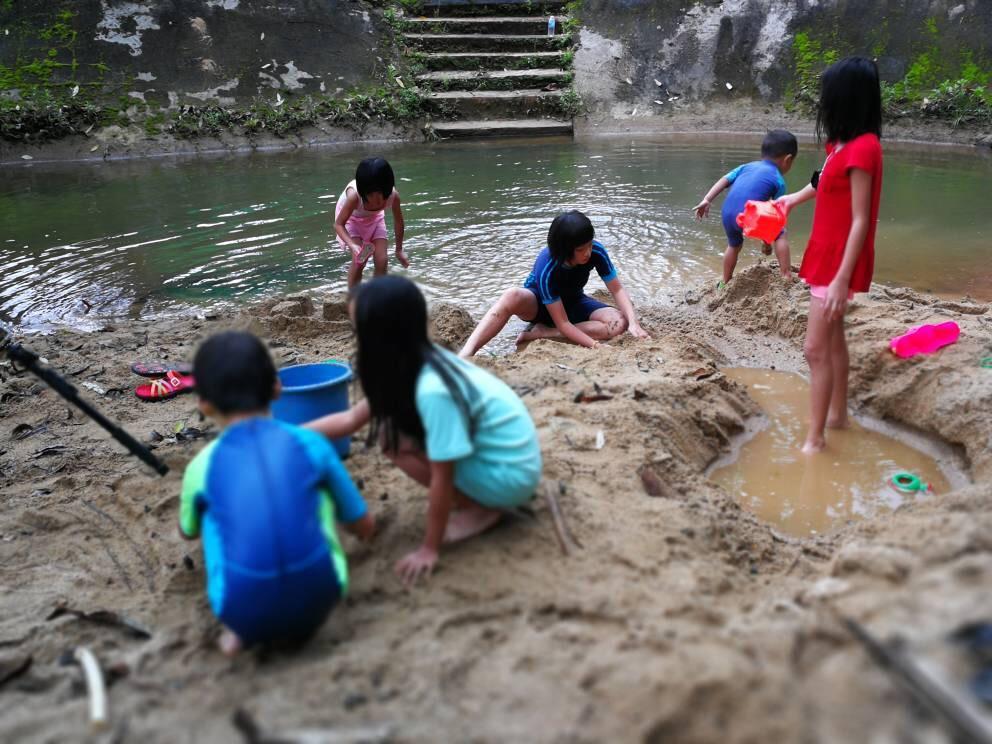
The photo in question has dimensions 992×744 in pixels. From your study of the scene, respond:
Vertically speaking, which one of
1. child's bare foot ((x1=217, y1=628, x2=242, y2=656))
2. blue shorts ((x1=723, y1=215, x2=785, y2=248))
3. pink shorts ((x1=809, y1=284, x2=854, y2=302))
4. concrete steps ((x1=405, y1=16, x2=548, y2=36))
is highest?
concrete steps ((x1=405, y1=16, x2=548, y2=36))

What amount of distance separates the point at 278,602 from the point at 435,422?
69 centimetres

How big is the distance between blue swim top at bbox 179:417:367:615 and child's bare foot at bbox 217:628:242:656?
123 mm

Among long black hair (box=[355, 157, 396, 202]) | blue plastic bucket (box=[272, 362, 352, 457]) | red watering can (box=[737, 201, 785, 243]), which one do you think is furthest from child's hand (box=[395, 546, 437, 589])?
red watering can (box=[737, 201, 785, 243])

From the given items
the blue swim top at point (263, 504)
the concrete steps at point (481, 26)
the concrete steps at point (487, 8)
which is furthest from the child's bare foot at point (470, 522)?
the concrete steps at point (487, 8)

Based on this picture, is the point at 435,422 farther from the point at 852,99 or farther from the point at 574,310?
the point at 574,310

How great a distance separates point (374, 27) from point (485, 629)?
1516 cm

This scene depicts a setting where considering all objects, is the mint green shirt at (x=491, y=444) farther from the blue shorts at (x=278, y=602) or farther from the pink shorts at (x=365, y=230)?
the pink shorts at (x=365, y=230)

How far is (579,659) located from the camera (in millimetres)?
1925

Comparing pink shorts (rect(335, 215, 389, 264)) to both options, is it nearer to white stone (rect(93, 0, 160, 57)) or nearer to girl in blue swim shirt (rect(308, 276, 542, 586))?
girl in blue swim shirt (rect(308, 276, 542, 586))

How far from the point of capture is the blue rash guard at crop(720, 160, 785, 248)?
5932 mm

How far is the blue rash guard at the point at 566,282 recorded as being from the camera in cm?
480

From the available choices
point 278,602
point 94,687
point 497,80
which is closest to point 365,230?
point 278,602

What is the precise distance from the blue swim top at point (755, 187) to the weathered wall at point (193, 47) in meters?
10.1

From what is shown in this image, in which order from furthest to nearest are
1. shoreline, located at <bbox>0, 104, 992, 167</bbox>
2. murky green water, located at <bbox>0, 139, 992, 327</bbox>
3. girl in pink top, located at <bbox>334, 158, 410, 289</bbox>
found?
shoreline, located at <bbox>0, 104, 992, 167</bbox>
murky green water, located at <bbox>0, 139, 992, 327</bbox>
girl in pink top, located at <bbox>334, 158, 410, 289</bbox>
